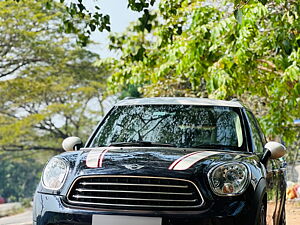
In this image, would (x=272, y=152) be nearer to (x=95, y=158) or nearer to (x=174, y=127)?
(x=174, y=127)

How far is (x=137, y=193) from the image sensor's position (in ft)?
13.7

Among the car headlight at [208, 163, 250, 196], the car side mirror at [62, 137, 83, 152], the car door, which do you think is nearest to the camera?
the car headlight at [208, 163, 250, 196]

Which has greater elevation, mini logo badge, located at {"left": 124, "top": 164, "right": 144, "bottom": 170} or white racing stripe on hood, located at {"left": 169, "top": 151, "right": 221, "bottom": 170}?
white racing stripe on hood, located at {"left": 169, "top": 151, "right": 221, "bottom": 170}

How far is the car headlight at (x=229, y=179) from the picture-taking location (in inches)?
165

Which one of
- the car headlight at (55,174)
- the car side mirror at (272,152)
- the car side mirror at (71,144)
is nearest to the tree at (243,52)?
the car side mirror at (71,144)

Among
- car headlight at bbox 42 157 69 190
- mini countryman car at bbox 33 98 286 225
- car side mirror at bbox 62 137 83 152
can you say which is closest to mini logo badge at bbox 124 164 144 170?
mini countryman car at bbox 33 98 286 225

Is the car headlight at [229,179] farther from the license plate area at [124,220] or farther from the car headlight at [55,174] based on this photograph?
the car headlight at [55,174]

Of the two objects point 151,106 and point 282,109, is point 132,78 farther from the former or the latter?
point 151,106

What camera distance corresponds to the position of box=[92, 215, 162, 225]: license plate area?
4039 mm

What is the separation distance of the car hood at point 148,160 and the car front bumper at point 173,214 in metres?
0.28

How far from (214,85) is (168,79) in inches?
401

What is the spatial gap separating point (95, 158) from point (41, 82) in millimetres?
28576

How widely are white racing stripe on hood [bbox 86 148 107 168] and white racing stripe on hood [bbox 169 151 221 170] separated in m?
0.56

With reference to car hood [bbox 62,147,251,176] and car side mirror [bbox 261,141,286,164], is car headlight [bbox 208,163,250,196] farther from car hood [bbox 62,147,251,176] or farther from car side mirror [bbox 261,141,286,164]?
car side mirror [bbox 261,141,286,164]
